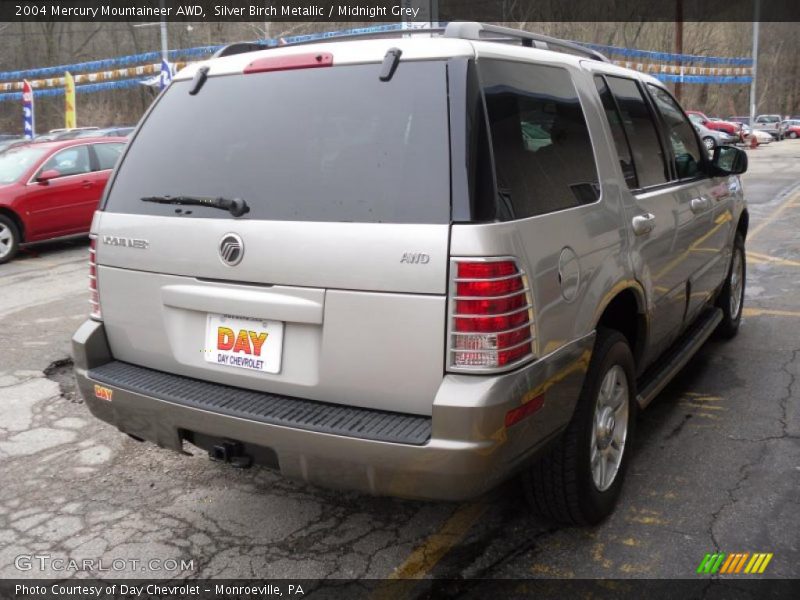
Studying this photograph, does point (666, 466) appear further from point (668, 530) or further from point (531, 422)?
point (531, 422)

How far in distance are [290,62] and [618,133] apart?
160 centimetres

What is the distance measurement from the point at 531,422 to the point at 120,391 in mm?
1603

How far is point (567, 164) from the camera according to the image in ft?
9.89

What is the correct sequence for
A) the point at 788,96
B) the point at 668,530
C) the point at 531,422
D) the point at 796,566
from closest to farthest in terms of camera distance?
the point at 531,422
the point at 796,566
the point at 668,530
the point at 788,96

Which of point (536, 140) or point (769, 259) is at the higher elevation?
point (536, 140)

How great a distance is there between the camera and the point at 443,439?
2412 millimetres

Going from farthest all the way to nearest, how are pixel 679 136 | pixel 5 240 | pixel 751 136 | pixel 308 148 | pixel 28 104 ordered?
pixel 751 136, pixel 28 104, pixel 5 240, pixel 679 136, pixel 308 148

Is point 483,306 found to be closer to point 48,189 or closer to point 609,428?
point 609,428

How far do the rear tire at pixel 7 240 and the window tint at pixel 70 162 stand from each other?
99 centimetres

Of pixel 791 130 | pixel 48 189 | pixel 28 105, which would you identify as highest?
pixel 28 105

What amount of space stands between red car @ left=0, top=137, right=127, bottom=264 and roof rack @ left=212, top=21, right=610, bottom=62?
303 inches

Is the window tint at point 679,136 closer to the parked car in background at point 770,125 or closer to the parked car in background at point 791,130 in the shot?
the parked car in background at point 770,125

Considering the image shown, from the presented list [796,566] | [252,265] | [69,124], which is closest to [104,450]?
[252,265]

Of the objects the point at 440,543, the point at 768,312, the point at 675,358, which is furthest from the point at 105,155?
the point at 440,543
